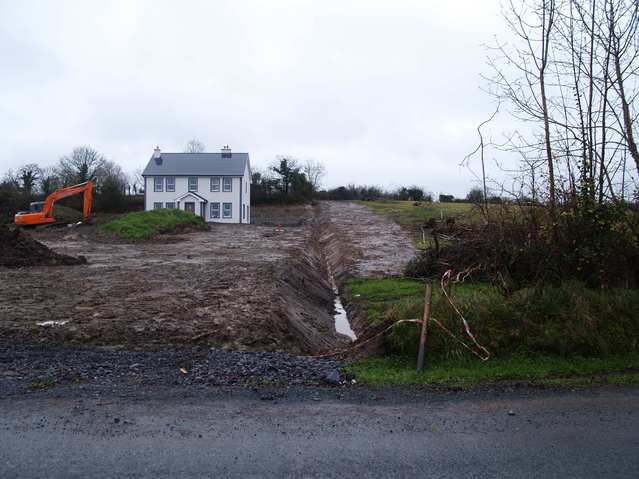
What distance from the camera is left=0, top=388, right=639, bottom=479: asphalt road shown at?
170 inches

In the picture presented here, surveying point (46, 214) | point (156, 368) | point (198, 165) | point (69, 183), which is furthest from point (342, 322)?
point (69, 183)

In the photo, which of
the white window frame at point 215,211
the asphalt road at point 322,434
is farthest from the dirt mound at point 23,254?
the white window frame at point 215,211

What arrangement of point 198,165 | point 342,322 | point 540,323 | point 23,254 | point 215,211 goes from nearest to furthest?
1. point 540,323
2. point 342,322
3. point 23,254
4. point 215,211
5. point 198,165

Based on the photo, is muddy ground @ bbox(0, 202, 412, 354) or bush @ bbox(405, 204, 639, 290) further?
muddy ground @ bbox(0, 202, 412, 354)

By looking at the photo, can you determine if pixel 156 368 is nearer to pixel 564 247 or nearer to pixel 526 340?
pixel 526 340

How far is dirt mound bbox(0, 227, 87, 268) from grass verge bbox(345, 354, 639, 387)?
14730 millimetres

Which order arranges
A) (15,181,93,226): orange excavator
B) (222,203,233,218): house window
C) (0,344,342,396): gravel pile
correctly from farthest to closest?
(222,203,233,218): house window, (15,181,93,226): orange excavator, (0,344,342,396): gravel pile

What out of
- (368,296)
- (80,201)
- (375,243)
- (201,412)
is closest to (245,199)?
(80,201)

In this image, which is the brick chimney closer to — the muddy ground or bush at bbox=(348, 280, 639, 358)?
the muddy ground

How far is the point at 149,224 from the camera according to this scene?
3294 cm

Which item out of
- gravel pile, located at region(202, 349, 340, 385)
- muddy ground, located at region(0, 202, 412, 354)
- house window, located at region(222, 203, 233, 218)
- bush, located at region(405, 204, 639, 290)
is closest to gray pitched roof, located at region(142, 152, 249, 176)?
house window, located at region(222, 203, 233, 218)

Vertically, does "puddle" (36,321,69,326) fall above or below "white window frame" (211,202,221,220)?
below

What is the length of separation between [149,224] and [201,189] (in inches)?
672

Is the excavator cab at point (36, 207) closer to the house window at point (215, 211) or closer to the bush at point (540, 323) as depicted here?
the house window at point (215, 211)
